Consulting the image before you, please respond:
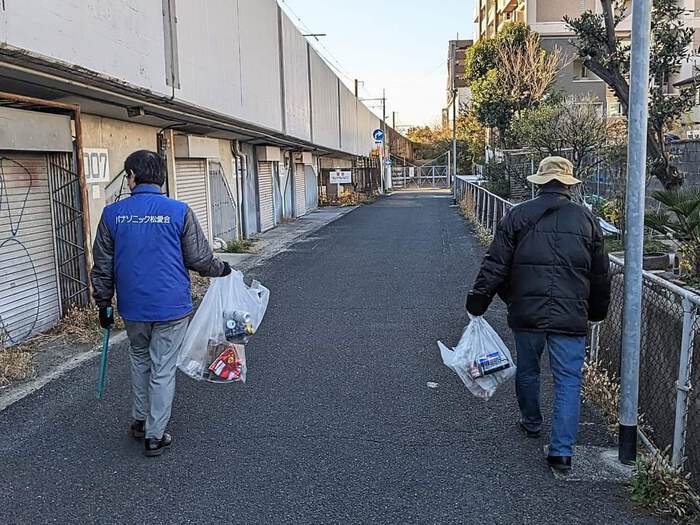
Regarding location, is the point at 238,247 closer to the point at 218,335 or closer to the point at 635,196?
the point at 218,335

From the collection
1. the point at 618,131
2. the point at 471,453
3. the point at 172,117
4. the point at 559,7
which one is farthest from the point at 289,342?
the point at 559,7

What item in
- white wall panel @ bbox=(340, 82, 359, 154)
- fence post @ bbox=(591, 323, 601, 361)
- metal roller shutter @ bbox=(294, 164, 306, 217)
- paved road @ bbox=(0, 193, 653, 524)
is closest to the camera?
paved road @ bbox=(0, 193, 653, 524)

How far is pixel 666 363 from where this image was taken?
457cm

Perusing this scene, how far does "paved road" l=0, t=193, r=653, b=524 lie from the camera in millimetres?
3930

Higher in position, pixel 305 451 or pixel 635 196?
pixel 635 196

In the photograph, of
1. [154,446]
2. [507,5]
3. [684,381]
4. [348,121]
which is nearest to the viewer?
[684,381]

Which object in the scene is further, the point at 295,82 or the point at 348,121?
the point at 348,121

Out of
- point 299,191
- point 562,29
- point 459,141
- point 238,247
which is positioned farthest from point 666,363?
point 459,141

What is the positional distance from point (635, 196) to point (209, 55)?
33.0 feet

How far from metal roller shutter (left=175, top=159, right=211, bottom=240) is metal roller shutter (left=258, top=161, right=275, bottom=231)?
230 inches

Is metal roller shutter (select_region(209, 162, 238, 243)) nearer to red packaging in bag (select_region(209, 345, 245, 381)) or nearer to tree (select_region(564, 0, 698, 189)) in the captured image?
tree (select_region(564, 0, 698, 189))

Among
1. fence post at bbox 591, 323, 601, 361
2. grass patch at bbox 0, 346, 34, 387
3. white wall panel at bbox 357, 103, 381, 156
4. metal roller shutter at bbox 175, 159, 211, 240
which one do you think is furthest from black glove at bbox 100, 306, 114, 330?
white wall panel at bbox 357, 103, 381, 156

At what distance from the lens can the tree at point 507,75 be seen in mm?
28309

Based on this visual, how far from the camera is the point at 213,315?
Result: 16.4ft
